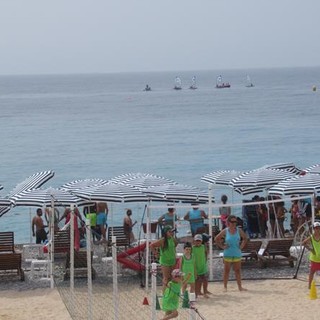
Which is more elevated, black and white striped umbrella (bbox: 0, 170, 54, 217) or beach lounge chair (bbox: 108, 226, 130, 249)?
black and white striped umbrella (bbox: 0, 170, 54, 217)

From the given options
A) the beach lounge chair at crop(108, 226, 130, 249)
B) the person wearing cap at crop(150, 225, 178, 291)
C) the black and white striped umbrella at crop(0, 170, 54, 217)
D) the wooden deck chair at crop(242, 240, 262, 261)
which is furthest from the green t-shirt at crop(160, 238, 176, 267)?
the black and white striped umbrella at crop(0, 170, 54, 217)

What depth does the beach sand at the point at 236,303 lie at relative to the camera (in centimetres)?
1352

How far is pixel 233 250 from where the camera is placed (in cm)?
1486

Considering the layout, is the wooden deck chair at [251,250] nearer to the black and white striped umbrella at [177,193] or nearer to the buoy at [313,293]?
the black and white striped umbrella at [177,193]

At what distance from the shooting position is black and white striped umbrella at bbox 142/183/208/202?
19.1 meters

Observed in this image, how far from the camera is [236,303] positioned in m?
14.3

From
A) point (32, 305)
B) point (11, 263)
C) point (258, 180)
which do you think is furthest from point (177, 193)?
point (32, 305)

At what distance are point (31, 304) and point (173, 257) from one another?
2568 millimetres

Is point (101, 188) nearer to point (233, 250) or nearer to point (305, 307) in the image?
point (233, 250)

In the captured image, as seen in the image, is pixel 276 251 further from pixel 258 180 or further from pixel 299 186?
pixel 258 180

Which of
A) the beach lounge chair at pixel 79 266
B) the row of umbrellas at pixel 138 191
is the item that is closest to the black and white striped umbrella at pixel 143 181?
the row of umbrellas at pixel 138 191

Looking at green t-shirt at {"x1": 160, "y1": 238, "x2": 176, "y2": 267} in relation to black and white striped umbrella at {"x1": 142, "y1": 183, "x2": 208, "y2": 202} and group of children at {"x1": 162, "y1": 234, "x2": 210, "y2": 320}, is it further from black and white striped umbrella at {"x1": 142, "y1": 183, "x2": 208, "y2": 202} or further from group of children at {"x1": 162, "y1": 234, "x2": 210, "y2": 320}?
black and white striped umbrella at {"x1": 142, "y1": 183, "x2": 208, "y2": 202}

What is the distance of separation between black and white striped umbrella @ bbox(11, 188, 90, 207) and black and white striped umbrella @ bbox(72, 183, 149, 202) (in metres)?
0.23

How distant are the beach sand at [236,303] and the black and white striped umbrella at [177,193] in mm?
3658
